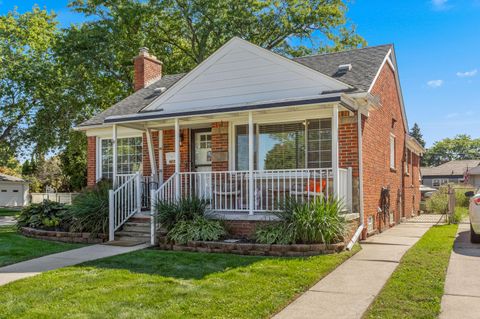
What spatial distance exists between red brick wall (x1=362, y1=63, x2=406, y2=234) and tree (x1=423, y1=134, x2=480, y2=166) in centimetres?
6689

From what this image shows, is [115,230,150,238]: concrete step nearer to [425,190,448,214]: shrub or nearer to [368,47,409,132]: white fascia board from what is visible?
[368,47,409,132]: white fascia board

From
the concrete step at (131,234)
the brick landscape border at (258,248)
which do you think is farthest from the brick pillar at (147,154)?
the brick landscape border at (258,248)

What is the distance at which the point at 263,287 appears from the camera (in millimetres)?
5539

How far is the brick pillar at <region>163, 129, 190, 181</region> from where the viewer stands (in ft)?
40.7

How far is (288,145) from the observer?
1064 centimetres

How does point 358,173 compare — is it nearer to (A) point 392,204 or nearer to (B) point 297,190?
(B) point 297,190

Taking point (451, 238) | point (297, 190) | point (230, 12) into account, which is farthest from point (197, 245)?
point (230, 12)

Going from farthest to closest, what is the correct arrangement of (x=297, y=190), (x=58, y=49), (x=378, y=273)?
(x=58, y=49) < (x=297, y=190) < (x=378, y=273)

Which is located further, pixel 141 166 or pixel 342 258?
pixel 141 166

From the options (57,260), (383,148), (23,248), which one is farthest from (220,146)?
(23,248)

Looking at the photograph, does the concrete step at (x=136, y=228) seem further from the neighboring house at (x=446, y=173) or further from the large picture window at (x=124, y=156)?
the neighboring house at (x=446, y=173)

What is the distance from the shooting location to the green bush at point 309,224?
780cm

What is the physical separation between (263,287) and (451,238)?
6318 mm

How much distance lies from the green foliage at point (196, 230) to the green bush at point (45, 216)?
12.4ft
